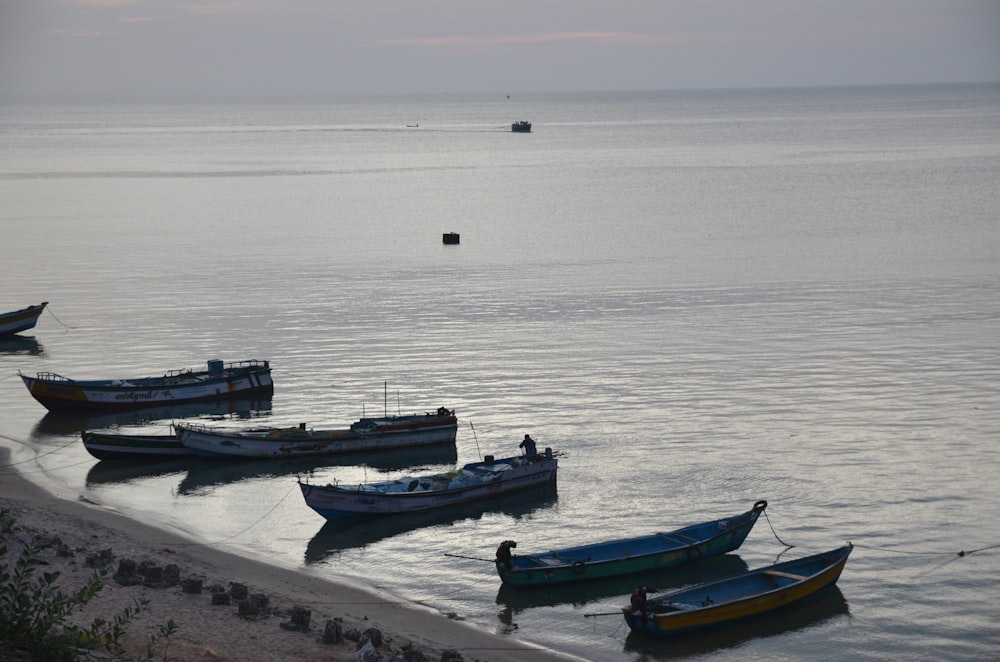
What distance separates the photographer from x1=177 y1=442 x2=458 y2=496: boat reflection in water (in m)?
38.2

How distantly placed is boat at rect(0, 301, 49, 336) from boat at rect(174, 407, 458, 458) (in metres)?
21.4

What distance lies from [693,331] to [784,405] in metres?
12.8

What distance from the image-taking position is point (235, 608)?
990 inches

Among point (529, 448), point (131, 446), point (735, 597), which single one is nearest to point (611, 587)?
point (735, 597)

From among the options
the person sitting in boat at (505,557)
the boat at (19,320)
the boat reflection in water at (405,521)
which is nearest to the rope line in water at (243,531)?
the boat reflection in water at (405,521)

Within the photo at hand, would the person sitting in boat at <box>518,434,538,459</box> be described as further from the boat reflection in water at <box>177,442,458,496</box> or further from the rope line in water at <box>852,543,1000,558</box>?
the rope line in water at <box>852,543,1000,558</box>

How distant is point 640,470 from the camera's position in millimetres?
36844

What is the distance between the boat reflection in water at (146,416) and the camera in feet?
143

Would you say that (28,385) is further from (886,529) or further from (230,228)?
(230,228)

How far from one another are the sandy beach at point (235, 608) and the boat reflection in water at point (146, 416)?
36.5 feet

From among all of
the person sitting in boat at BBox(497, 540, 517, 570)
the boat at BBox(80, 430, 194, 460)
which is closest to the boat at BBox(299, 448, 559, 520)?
the person sitting in boat at BBox(497, 540, 517, 570)

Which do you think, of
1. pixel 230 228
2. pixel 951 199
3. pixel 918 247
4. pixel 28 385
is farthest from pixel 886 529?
pixel 951 199

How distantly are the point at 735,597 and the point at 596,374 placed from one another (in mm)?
21797

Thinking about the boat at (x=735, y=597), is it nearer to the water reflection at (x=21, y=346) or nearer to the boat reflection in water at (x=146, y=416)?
the boat reflection in water at (x=146, y=416)
